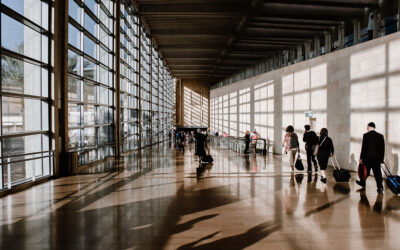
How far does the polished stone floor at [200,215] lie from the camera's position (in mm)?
4023

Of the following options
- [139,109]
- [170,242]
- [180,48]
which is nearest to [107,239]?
[170,242]

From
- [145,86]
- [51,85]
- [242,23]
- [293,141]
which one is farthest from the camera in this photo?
[145,86]

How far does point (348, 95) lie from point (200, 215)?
823 cm

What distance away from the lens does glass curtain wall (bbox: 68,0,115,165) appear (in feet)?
36.4

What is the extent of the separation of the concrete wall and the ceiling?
3.44 m

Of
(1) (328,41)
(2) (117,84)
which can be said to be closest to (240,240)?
(2) (117,84)

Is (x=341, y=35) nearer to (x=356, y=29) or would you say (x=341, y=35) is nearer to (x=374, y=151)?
(x=356, y=29)

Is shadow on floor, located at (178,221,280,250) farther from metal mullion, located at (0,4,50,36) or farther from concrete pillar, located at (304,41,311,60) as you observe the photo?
concrete pillar, located at (304,41,311,60)

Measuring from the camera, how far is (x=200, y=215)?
5176 millimetres

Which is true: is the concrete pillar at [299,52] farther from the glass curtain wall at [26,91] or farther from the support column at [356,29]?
the glass curtain wall at [26,91]

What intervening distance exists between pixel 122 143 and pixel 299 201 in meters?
13.2

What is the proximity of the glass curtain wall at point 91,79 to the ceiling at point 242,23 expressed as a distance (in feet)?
20.0

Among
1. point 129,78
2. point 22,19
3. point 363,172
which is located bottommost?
point 363,172

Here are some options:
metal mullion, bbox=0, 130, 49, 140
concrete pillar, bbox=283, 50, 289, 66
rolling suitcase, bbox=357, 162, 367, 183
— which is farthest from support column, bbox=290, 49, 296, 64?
metal mullion, bbox=0, 130, 49, 140
